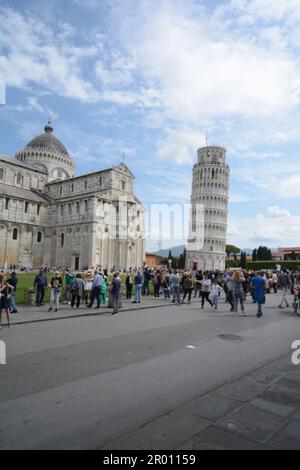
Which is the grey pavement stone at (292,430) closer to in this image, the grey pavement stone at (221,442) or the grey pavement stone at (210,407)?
the grey pavement stone at (221,442)

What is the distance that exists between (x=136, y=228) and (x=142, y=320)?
159ft

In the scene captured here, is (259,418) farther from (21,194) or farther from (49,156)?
(49,156)

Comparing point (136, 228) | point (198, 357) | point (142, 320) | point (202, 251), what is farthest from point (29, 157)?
point (198, 357)

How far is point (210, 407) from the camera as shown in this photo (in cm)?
469

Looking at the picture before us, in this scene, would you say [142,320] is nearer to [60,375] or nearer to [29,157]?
[60,375]

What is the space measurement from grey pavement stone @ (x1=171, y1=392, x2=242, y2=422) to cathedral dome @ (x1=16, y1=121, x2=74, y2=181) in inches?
2641

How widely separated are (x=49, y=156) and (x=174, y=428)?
6926cm

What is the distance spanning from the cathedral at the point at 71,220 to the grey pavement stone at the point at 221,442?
5066 cm

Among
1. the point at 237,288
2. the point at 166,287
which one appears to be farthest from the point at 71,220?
the point at 237,288

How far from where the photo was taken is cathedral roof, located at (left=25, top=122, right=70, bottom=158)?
223 ft

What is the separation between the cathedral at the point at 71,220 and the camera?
179 ft

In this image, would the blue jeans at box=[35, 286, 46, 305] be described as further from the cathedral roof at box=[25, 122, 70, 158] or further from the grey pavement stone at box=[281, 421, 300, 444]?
the cathedral roof at box=[25, 122, 70, 158]

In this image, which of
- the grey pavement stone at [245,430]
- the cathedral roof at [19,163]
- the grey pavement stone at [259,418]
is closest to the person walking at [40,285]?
the grey pavement stone at [259,418]
